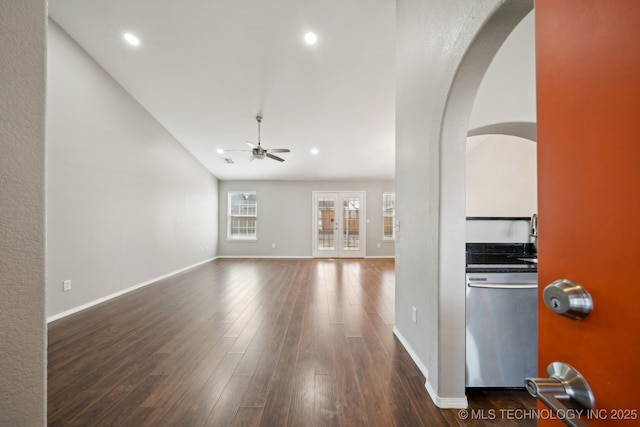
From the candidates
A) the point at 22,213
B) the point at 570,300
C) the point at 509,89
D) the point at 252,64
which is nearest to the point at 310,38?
the point at 252,64

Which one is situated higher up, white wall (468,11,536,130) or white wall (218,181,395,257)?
white wall (468,11,536,130)

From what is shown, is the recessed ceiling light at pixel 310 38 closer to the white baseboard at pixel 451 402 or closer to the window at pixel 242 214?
the white baseboard at pixel 451 402

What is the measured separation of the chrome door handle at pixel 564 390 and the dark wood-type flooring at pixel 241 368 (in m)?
1.40

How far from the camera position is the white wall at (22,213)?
27.4 inches

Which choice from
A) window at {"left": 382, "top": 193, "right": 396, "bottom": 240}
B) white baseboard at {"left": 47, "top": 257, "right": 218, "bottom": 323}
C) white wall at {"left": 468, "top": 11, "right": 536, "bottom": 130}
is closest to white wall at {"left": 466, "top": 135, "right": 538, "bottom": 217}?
white wall at {"left": 468, "top": 11, "right": 536, "bottom": 130}

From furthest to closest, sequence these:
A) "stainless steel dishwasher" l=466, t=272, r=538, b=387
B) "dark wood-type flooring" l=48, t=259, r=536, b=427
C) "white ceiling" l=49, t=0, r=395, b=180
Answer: "white ceiling" l=49, t=0, r=395, b=180 → "stainless steel dishwasher" l=466, t=272, r=538, b=387 → "dark wood-type flooring" l=48, t=259, r=536, b=427

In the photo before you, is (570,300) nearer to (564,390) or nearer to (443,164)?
(564,390)

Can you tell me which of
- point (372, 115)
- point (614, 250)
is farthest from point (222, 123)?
point (614, 250)

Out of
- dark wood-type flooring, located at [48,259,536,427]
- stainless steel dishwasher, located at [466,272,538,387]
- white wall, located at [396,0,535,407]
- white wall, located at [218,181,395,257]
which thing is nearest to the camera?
white wall, located at [396,0,535,407]

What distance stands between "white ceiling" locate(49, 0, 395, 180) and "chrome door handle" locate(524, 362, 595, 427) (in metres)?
3.56

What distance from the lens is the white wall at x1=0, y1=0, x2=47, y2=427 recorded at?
2.29 feet

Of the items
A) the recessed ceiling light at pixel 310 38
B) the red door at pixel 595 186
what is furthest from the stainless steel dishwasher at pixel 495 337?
the recessed ceiling light at pixel 310 38

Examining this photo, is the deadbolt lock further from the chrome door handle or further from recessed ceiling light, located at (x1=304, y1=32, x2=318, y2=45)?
recessed ceiling light, located at (x1=304, y1=32, x2=318, y2=45)

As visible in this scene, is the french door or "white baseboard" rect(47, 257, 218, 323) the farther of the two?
the french door
